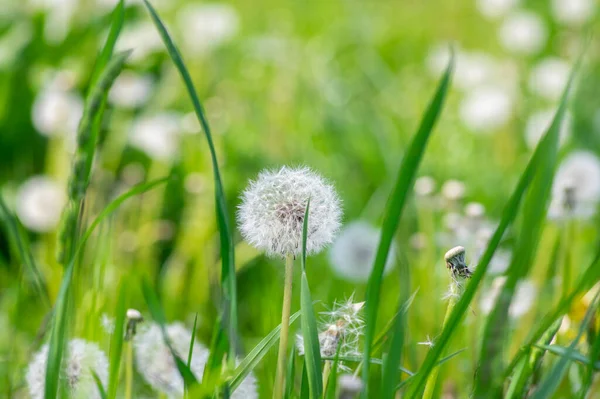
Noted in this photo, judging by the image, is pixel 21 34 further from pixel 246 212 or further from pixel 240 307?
pixel 246 212

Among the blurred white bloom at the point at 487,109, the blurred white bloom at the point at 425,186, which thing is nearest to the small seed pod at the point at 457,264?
the blurred white bloom at the point at 425,186

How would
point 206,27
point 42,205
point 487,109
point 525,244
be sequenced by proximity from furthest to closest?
point 206,27, point 487,109, point 42,205, point 525,244

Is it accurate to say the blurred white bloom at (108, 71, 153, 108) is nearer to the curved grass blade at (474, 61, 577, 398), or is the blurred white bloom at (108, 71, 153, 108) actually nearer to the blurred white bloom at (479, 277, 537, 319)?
the blurred white bloom at (479, 277, 537, 319)

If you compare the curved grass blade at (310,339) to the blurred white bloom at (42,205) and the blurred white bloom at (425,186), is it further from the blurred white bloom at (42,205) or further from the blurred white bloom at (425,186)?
the blurred white bloom at (42,205)

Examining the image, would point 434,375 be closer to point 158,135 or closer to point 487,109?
point 158,135

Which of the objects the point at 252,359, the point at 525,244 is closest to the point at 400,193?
the point at 525,244
